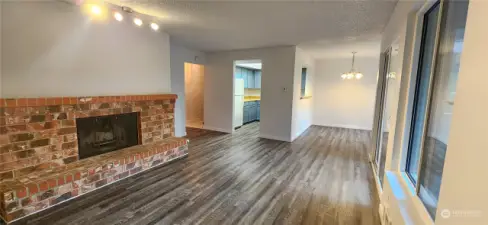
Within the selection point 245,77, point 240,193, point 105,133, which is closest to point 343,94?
point 245,77

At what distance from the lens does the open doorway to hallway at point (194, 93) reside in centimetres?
649

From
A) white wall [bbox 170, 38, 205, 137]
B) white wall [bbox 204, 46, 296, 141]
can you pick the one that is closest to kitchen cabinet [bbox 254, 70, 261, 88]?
white wall [bbox 204, 46, 296, 141]

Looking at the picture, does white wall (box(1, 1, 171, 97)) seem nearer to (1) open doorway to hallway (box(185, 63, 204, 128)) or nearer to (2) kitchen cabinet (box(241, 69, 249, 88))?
(1) open doorway to hallway (box(185, 63, 204, 128))

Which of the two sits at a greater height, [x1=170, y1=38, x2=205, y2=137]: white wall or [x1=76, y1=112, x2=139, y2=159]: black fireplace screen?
[x1=170, y1=38, x2=205, y2=137]: white wall

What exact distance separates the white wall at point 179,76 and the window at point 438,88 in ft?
14.8

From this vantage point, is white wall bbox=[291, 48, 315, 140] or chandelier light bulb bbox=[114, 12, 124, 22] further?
white wall bbox=[291, 48, 315, 140]

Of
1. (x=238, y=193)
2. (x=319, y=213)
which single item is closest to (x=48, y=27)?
(x=238, y=193)

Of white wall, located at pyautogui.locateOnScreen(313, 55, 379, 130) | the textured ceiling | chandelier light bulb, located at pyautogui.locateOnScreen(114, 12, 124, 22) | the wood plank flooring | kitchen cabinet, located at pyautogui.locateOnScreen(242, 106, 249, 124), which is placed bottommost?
the wood plank flooring

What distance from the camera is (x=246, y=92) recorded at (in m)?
8.17

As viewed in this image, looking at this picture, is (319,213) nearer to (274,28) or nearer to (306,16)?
(306,16)

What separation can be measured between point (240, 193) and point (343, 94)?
5.73 metres

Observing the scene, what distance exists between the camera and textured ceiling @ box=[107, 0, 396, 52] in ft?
7.99

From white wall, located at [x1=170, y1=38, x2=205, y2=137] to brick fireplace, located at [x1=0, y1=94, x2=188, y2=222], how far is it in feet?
4.80

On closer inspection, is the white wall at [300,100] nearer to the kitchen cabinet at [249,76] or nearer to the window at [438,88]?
the kitchen cabinet at [249,76]
